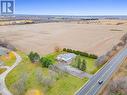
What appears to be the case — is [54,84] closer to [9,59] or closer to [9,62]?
[9,62]

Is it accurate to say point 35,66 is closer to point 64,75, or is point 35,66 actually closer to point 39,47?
point 64,75

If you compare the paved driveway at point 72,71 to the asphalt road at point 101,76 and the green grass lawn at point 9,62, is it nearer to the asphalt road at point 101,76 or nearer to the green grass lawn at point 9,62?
the asphalt road at point 101,76

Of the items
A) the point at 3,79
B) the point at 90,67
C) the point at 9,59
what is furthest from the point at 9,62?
the point at 90,67

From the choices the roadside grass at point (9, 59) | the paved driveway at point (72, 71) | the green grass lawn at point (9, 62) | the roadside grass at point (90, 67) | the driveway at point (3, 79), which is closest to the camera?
the driveway at point (3, 79)

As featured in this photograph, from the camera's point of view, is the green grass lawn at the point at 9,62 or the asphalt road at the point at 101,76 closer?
the asphalt road at the point at 101,76

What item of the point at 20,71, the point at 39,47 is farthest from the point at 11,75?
the point at 39,47

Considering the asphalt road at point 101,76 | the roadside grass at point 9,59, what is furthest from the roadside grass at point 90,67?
the roadside grass at point 9,59
